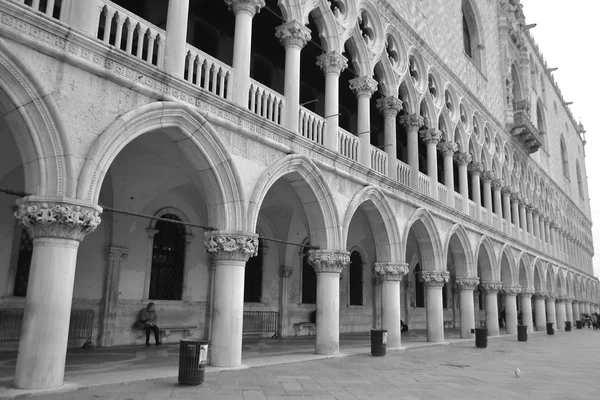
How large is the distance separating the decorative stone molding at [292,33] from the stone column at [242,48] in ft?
3.68

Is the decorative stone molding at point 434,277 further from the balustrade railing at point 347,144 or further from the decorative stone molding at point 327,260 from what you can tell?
the decorative stone molding at point 327,260

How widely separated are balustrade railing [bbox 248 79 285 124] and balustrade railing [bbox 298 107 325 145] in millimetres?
557

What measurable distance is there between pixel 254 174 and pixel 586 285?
42.2m

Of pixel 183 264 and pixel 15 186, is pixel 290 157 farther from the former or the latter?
pixel 15 186

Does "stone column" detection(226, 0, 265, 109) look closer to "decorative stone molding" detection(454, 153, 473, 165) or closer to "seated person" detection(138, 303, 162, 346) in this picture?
"seated person" detection(138, 303, 162, 346)

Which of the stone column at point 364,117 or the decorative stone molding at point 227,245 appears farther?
the stone column at point 364,117

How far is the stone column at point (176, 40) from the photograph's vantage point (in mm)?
8711

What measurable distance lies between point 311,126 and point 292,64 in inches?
59.0

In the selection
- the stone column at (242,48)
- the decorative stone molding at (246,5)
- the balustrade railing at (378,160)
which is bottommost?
the balustrade railing at (378,160)

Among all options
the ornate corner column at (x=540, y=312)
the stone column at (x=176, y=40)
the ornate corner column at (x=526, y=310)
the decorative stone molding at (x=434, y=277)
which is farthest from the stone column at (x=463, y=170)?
the stone column at (x=176, y=40)

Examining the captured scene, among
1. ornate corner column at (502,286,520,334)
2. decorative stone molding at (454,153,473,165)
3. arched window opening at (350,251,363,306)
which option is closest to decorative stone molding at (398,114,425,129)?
decorative stone molding at (454,153,473,165)

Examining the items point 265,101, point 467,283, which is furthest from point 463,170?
point 265,101

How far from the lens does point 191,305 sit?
13781 mm

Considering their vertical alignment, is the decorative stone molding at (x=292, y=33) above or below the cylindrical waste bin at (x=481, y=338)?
above
